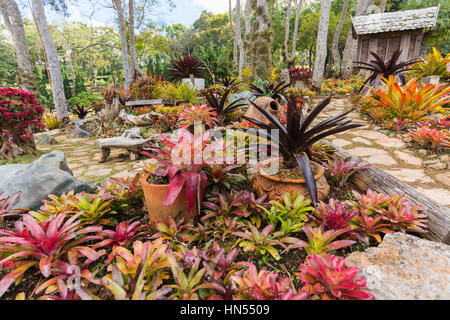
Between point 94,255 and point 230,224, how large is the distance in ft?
2.42

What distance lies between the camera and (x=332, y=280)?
0.84 metres

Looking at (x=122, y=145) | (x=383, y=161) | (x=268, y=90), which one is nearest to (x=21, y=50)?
(x=122, y=145)

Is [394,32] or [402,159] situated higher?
[394,32]

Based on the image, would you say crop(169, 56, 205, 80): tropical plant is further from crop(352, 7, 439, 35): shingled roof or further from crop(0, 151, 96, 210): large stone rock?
crop(352, 7, 439, 35): shingled roof

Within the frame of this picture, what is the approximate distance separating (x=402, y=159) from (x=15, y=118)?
225 inches

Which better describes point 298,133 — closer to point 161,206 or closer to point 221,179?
point 221,179

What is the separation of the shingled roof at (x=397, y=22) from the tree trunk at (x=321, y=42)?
74.6 inches

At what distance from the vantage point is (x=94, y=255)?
41.4 inches

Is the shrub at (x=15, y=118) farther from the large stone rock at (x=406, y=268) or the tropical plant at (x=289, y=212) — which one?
the large stone rock at (x=406, y=268)

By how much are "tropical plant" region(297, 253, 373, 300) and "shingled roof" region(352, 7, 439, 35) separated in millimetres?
9318

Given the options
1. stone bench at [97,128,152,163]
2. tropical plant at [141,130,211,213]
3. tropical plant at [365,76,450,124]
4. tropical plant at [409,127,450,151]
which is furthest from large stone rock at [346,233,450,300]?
stone bench at [97,128,152,163]

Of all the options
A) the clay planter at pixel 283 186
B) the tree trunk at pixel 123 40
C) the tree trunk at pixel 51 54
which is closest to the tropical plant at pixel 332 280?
the clay planter at pixel 283 186
